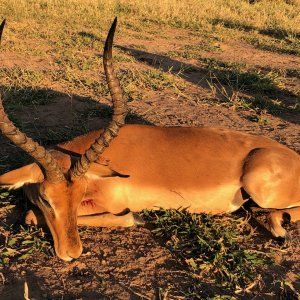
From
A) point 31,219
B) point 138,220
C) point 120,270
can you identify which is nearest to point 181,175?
point 138,220

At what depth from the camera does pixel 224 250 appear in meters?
4.27

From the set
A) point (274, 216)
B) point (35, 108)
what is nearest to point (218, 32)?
point (35, 108)

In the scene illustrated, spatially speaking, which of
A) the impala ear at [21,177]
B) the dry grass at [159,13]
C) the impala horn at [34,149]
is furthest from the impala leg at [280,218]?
the dry grass at [159,13]

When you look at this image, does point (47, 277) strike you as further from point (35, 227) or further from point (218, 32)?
point (218, 32)

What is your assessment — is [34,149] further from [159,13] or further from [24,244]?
[159,13]

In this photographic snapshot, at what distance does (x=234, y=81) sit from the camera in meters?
9.97

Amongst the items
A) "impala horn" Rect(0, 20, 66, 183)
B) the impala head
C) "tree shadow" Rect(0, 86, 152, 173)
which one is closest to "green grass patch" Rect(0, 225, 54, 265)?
the impala head

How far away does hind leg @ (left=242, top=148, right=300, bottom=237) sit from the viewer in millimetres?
4818

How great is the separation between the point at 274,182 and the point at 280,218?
454 mm

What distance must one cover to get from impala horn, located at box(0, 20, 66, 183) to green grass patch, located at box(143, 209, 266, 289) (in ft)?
4.56

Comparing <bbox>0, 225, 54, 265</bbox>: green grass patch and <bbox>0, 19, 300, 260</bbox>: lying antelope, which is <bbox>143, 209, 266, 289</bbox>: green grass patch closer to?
<bbox>0, 19, 300, 260</bbox>: lying antelope

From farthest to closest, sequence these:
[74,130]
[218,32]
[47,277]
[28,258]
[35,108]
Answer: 1. [218,32]
2. [35,108]
3. [74,130]
4. [28,258]
5. [47,277]

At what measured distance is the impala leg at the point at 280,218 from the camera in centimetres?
473

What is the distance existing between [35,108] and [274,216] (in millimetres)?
4840
